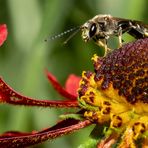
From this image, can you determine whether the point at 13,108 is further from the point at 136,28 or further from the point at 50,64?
the point at 136,28

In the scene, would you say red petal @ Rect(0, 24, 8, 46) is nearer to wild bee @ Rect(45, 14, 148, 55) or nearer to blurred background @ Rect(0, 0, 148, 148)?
wild bee @ Rect(45, 14, 148, 55)

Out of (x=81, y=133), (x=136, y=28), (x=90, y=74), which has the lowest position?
(x=81, y=133)

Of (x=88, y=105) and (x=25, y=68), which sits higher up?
(x=25, y=68)

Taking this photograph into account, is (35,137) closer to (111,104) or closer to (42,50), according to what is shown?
(111,104)

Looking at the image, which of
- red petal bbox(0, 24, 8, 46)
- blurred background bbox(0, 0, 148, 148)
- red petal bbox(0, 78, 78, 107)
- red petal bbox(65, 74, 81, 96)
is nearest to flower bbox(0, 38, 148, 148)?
red petal bbox(0, 78, 78, 107)

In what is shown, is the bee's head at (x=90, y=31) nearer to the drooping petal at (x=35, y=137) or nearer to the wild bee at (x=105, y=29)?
the wild bee at (x=105, y=29)

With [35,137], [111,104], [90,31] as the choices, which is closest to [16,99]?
[35,137]

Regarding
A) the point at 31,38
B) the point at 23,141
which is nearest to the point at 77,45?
the point at 31,38
